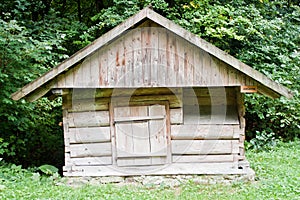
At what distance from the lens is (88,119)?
743 cm

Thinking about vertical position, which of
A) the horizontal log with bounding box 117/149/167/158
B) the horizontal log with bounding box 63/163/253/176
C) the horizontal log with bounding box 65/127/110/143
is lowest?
the horizontal log with bounding box 63/163/253/176

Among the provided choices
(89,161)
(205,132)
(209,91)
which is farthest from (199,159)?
(89,161)

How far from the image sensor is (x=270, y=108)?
11570 mm

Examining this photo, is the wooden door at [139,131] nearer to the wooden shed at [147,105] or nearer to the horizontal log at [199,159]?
the wooden shed at [147,105]

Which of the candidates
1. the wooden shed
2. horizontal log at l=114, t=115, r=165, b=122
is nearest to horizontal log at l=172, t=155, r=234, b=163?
the wooden shed

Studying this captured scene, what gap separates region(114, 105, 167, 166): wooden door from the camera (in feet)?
24.0

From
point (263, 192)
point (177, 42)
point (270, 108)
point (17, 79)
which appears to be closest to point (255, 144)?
point (270, 108)

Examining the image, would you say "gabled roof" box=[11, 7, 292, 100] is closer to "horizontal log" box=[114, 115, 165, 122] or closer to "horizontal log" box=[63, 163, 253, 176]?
"horizontal log" box=[114, 115, 165, 122]

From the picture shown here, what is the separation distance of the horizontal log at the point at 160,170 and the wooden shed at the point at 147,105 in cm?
2

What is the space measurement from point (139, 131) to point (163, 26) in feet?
7.12

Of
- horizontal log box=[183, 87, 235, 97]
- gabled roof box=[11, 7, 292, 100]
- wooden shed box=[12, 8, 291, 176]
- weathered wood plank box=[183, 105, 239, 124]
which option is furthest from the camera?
horizontal log box=[183, 87, 235, 97]

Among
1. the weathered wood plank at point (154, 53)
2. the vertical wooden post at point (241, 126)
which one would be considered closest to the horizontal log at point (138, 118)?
the weathered wood plank at point (154, 53)

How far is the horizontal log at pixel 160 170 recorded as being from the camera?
7402 millimetres

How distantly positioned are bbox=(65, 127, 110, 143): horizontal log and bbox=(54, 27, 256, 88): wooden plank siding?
99 cm
